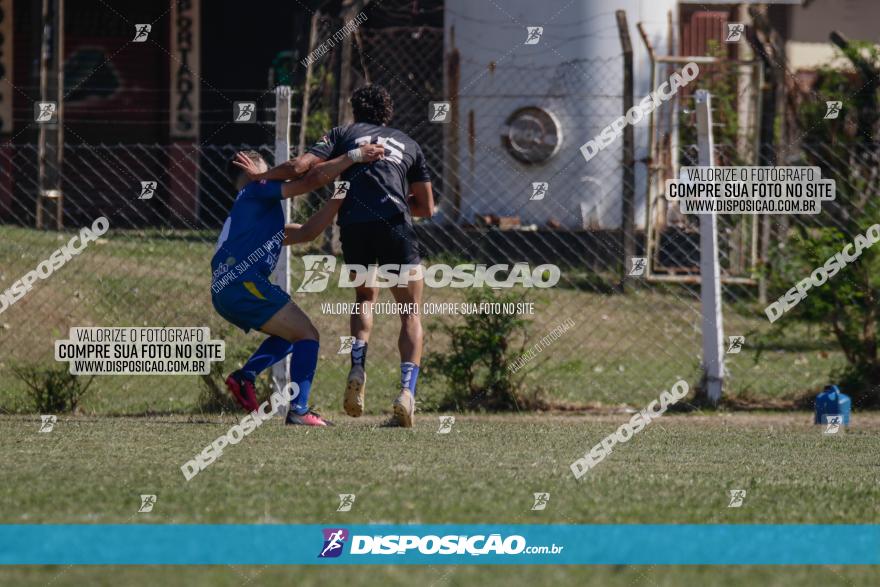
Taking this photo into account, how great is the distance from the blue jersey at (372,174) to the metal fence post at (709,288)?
259 cm

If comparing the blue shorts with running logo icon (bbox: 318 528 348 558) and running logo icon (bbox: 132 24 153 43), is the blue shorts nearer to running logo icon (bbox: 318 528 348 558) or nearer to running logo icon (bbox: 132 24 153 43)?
running logo icon (bbox: 318 528 348 558)

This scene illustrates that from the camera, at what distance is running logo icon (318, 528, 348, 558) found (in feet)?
14.9

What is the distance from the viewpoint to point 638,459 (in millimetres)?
7070

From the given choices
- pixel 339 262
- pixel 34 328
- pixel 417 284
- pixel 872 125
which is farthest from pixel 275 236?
pixel 872 125

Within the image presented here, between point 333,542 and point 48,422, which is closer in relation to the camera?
point 333,542

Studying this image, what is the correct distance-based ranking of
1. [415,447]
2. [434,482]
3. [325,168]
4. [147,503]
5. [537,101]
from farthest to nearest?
[537,101]
[325,168]
[415,447]
[434,482]
[147,503]

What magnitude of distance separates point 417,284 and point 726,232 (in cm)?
531

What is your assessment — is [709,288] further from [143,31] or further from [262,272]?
[143,31]

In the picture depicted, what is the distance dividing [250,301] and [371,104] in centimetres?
151

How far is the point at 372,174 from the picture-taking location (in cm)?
835

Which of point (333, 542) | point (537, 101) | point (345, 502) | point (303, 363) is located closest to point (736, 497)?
point (345, 502)

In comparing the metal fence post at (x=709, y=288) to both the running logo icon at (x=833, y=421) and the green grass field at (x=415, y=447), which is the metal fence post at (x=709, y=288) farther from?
the running logo icon at (x=833, y=421)

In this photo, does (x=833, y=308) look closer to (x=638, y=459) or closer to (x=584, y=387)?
(x=584, y=387)

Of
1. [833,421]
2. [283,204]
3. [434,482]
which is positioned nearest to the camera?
[434,482]
